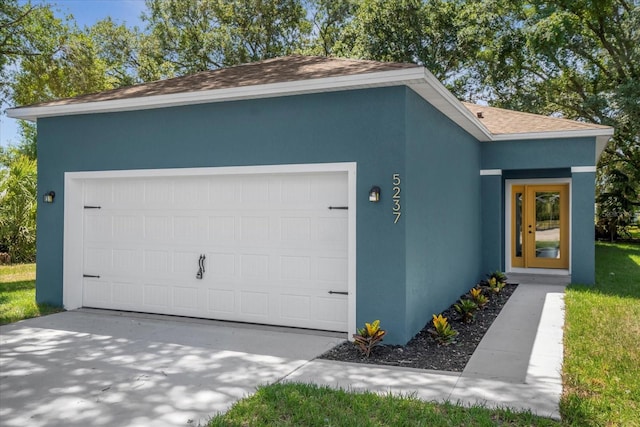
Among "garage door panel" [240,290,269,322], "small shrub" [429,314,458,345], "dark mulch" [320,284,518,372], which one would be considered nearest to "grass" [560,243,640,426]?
"dark mulch" [320,284,518,372]

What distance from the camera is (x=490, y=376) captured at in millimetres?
4863

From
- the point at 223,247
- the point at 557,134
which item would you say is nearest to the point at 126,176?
the point at 223,247

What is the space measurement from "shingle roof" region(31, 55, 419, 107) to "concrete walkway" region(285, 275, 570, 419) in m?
3.36

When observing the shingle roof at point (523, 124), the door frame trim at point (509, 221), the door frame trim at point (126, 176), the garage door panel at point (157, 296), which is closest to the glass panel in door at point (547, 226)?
the door frame trim at point (509, 221)

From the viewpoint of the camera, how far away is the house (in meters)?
6.03

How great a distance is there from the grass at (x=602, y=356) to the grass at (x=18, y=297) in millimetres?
7066

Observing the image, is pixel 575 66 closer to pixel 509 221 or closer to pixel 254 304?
pixel 509 221

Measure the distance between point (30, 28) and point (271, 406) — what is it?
15.7m

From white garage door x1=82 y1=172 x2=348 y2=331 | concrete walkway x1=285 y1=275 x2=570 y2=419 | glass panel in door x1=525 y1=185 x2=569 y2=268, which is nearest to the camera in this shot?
concrete walkway x1=285 y1=275 x2=570 y2=419

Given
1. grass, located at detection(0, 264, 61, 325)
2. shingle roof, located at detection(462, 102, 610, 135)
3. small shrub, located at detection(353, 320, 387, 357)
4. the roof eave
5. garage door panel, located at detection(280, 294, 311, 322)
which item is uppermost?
shingle roof, located at detection(462, 102, 610, 135)

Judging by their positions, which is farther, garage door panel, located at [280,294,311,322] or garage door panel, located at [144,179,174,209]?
garage door panel, located at [144,179,174,209]

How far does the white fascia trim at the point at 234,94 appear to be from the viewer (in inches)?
226

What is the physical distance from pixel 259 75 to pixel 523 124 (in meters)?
7.41

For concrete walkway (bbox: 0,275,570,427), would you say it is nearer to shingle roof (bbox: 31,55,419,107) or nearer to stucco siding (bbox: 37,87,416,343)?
stucco siding (bbox: 37,87,416,343)
